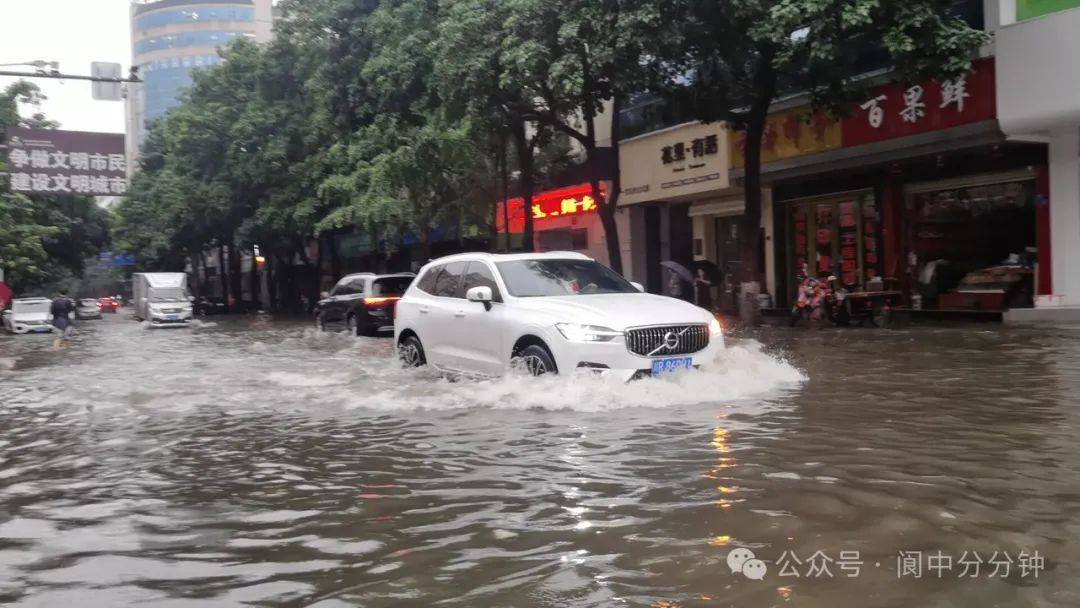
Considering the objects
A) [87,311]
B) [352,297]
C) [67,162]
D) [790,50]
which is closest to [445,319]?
[790,50]

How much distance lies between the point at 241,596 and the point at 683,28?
577 inches

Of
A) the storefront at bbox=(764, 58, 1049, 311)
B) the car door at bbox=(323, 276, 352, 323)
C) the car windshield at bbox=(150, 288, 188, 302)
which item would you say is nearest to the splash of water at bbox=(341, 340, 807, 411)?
the storefront at bbox=(764, 58, 1049, 311)

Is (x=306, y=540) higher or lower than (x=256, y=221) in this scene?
lower

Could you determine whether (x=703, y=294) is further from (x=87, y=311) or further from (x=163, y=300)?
(x=87, y=311)

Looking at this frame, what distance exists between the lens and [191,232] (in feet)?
161

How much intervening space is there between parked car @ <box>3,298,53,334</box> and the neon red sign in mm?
18533

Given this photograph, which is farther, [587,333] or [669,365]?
[669,365]

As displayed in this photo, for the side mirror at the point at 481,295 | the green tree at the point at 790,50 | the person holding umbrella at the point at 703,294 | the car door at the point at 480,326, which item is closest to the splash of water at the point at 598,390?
the car door at the point at 480,326

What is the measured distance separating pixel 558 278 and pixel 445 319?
149 centimetres

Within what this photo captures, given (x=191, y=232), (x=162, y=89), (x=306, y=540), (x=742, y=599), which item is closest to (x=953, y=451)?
(x=742, y=599)

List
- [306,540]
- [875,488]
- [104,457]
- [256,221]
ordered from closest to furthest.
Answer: [306,540]
[875,488]
[104,457]
[256,221]

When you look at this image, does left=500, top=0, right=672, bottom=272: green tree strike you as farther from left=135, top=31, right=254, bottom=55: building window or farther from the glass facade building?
left=135, top=31, right=254, bottom=55: building window

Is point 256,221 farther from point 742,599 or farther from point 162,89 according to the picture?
point 162,89

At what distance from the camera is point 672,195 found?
1063 inches
